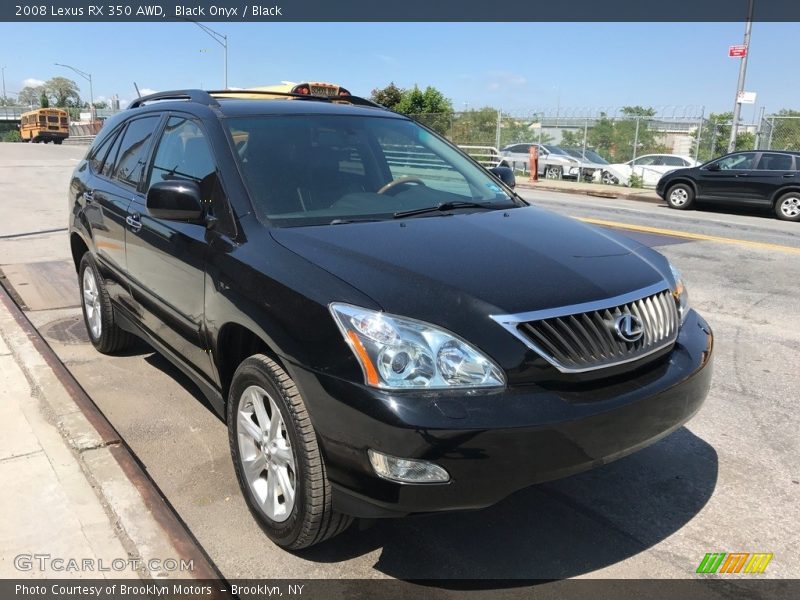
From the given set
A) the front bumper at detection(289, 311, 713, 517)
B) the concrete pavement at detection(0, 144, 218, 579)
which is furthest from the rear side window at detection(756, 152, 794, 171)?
the concrete pavement at detection(0, 144, 218, 579)

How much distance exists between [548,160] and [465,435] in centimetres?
2675

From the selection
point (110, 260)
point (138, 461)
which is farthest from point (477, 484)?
point (110, 260)

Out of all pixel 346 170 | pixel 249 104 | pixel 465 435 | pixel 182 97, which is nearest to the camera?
pixel 465 435

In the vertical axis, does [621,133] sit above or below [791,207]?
above

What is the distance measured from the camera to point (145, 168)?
4.19 meters

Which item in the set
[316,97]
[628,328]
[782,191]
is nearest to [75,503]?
[628,328]

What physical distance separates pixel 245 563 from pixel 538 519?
129 cm

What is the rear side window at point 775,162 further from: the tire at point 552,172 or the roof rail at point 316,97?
the roof rail at point 316,97

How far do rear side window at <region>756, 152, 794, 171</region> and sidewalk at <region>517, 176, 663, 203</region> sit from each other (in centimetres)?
402

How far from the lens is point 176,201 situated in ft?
10.4

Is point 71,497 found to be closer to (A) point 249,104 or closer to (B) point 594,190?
(A) point 249,104

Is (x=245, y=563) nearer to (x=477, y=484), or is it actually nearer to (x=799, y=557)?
(x=477, y=484)

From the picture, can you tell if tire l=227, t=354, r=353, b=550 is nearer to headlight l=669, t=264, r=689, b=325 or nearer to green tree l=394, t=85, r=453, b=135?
headlight l=669, t=264, r=689, b=325

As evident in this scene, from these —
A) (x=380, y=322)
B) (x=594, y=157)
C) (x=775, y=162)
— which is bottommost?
(x=380, y=322)
